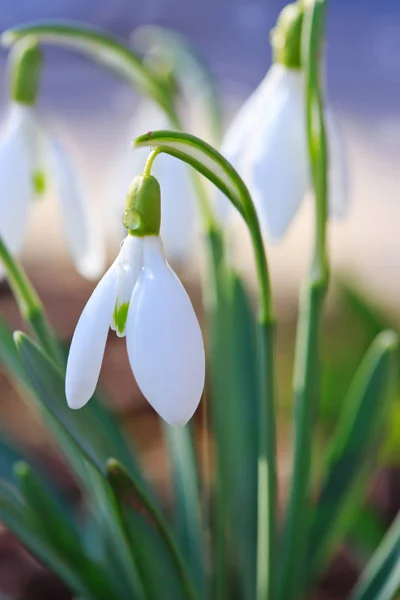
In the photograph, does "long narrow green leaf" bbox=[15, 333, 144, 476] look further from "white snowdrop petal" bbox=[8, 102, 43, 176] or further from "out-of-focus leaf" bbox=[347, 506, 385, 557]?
"out-of-focus leaf" bbox=[347, 506, 385, 557]

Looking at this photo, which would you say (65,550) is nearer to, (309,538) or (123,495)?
(123,495)

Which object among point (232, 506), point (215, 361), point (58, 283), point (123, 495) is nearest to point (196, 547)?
point (232, 506)

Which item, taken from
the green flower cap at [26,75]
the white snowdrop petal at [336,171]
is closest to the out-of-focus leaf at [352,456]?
the white snowdrop petal at [336,171]

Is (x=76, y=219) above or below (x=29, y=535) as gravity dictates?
above

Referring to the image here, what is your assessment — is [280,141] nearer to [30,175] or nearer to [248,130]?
[248,130]

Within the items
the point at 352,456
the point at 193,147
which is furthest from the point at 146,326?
the point at 352,456

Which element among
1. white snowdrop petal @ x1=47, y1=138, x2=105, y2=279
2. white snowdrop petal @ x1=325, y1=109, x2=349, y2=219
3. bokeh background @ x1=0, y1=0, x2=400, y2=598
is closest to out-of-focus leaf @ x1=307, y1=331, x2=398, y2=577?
white snowdrop petal @ x1=325, y1=109, x2=349, y2=219
